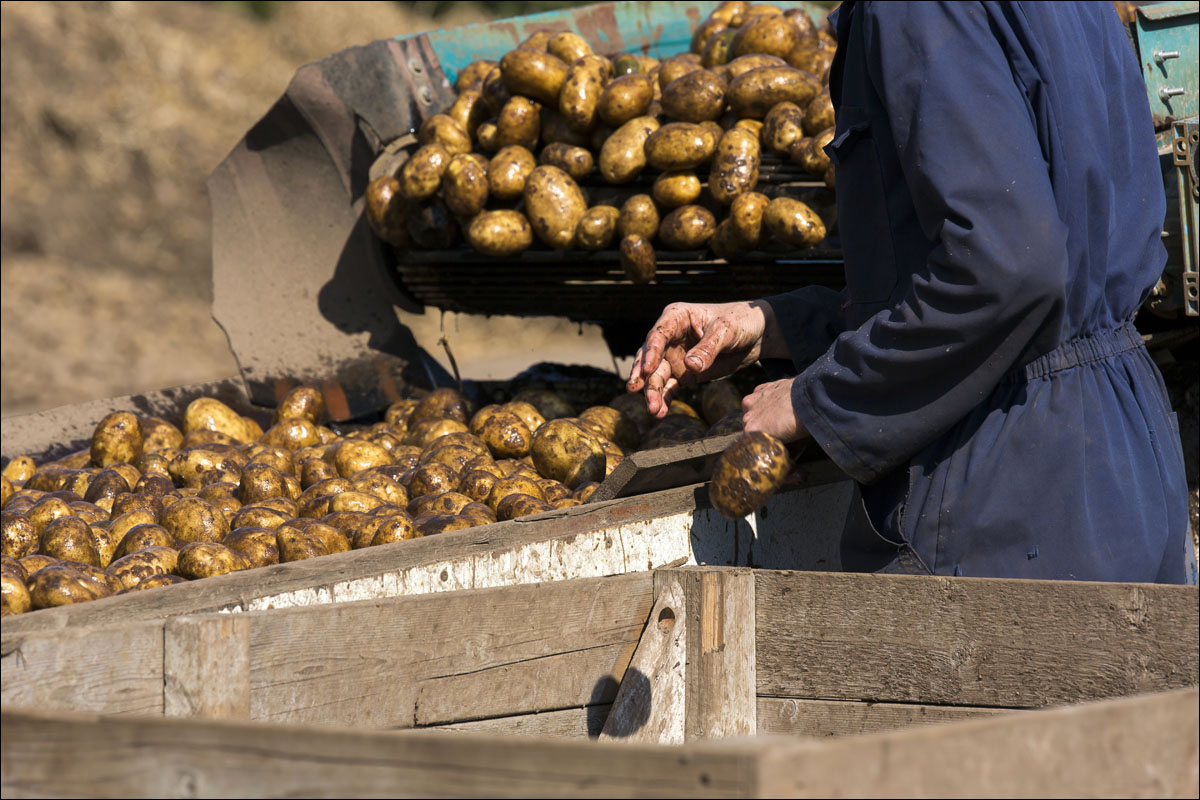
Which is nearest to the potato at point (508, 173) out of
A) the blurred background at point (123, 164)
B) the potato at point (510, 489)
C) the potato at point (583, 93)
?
the potato at point (583, 93)

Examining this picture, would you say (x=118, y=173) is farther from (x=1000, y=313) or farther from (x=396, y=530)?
(x=1000, y=313)

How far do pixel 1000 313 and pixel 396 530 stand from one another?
1.48 metres

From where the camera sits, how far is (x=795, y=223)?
→ 390 cm

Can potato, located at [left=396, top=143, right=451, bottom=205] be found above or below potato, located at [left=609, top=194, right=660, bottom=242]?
above

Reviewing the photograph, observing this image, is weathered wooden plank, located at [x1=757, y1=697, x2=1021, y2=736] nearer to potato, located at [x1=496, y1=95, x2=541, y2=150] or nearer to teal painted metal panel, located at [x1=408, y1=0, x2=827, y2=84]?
potato, located at [x1=496, y1=95, x2=541, y2=150]

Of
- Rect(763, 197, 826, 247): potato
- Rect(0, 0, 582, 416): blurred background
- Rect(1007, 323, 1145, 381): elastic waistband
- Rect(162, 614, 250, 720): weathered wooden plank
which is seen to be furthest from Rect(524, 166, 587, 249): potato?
Rect(0, 0, 582, 416): blurred background

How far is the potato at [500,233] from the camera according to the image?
14.8ft

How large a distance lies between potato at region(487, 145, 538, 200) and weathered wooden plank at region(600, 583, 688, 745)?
277 cm

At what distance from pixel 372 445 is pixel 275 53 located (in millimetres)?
17302

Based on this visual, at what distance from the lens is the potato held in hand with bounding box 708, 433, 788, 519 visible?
2.16 meters

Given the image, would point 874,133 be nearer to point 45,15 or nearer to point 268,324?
point 268,324

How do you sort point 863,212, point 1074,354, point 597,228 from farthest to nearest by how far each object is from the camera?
point 597,228
point 863,212
point 1074,354

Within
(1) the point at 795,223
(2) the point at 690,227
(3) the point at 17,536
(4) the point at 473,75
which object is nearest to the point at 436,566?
(3) the point at 17,536

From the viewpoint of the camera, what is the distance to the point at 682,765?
1.09 m
